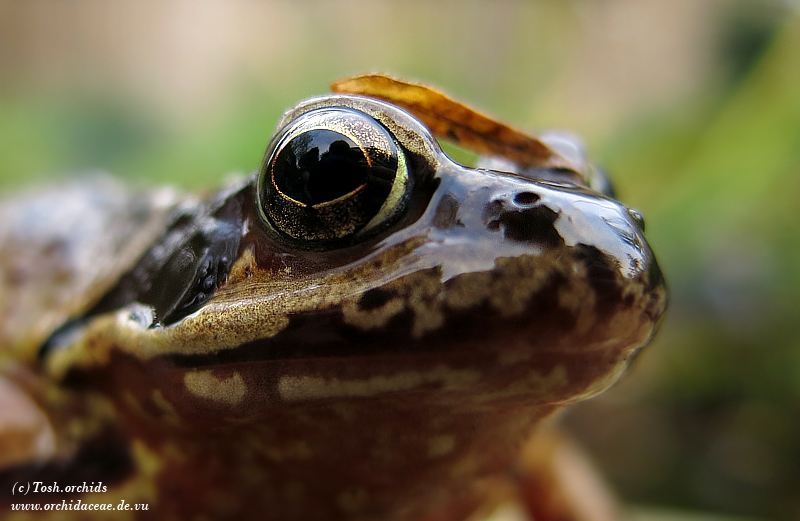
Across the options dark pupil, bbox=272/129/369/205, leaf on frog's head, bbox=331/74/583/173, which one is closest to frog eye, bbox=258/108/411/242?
dark pupil, bbox=272/129/369/205

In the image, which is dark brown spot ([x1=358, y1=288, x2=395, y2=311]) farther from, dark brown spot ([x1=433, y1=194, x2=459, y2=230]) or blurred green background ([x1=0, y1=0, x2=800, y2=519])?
blurred green background ([x1=0, y1=0, x2=800, y2=519])

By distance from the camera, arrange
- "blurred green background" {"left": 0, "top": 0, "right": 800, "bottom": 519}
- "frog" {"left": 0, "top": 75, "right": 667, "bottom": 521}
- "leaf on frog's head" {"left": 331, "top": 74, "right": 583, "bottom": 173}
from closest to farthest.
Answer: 1. "frog" {"left": 0, "top": 75, "right": 667, "bottom": 521}
2. "leaf on frog's head" {"left": 331, "top": 74, "right": 583, "bottom": 173}
3. "blurred green background" {"left": 0, "top": 0, "right": 800, "bottom": 519}

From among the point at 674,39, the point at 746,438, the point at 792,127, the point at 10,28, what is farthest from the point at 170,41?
the point at 746,438

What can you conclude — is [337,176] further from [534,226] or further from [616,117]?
[616,117]

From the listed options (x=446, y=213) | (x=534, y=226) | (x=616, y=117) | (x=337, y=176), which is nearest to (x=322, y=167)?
(x=337, y=176)

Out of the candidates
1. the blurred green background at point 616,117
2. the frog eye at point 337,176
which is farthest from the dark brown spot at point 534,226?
the blurred green background at point 616,117

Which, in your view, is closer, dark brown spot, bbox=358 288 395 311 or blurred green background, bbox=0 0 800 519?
dark brown spot, bbox=358 288 395 311

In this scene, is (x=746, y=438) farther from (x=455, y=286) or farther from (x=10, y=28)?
(x=10, y=28)
